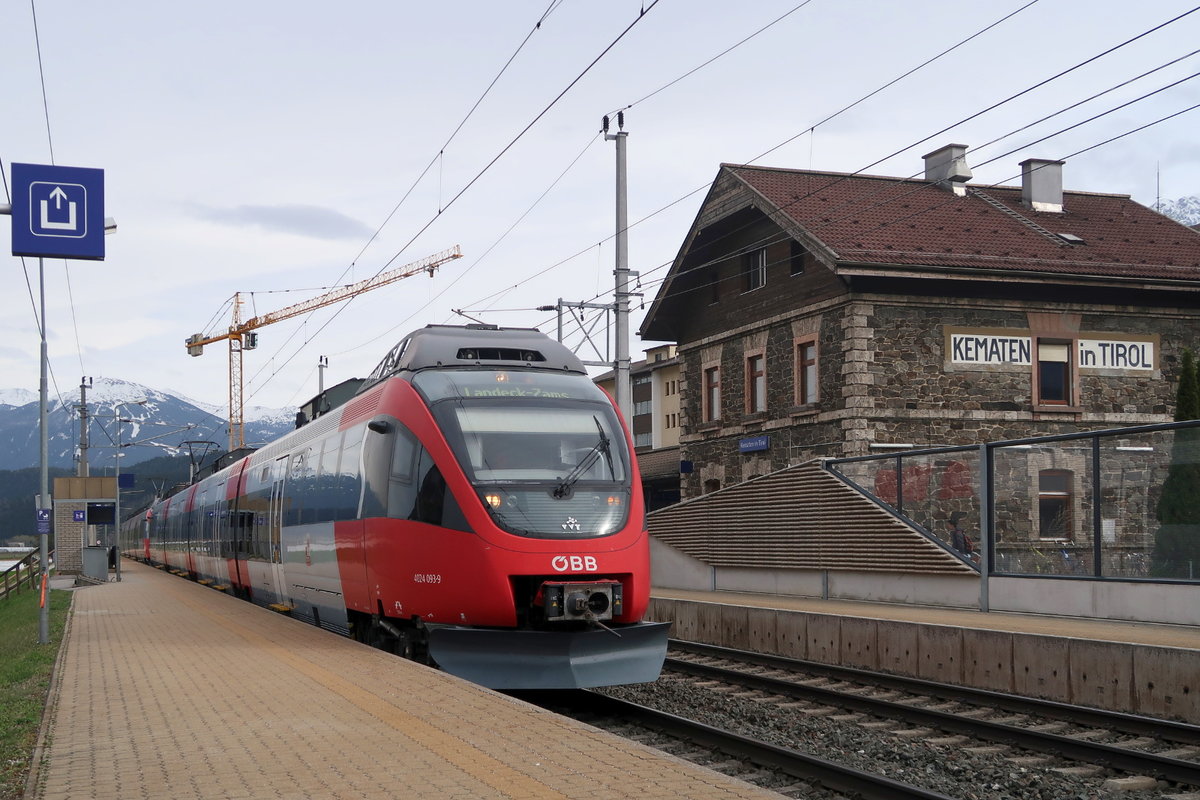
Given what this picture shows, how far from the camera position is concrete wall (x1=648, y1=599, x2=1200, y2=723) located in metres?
11.1

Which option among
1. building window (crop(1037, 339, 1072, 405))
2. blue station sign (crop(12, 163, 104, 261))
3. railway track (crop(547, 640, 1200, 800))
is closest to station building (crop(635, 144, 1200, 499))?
building window (crop(1037, 339, 1072, 405))

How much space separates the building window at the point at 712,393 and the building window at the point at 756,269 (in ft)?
9.52

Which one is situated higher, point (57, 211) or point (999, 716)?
point (57, 211)

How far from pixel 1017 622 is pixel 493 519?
684cm

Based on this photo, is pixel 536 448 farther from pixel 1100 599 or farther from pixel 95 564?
pixel 95 564

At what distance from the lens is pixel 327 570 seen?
1612 cm

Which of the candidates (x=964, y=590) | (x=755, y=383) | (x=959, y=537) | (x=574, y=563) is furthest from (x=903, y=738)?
(x=755, y=383)

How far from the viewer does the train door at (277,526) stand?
2000 cm

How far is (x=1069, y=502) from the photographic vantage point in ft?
51.4

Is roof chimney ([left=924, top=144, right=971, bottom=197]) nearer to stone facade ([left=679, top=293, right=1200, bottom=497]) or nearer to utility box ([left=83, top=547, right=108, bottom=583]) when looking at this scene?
stone facade ([left=679, top=293, right=1200, bottom=497])

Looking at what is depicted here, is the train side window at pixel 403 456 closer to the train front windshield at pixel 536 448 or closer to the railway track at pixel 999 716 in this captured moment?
the train front windshield at pixel 536 448

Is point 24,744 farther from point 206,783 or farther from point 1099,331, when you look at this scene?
point 1099,331

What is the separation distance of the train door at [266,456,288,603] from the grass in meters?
3.16

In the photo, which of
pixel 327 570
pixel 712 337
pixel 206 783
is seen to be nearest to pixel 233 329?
pixel 712 337
